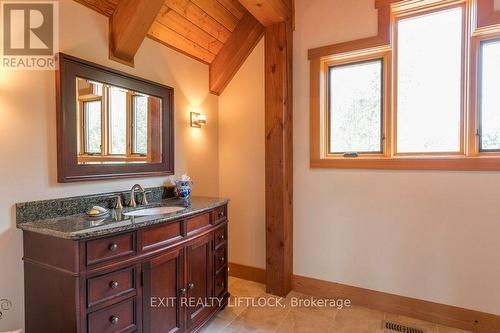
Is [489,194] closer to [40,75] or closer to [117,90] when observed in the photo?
[117,90]

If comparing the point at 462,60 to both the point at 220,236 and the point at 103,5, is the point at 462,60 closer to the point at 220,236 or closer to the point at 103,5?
the point at 220,236

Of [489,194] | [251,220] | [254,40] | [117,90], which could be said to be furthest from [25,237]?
[489,194]

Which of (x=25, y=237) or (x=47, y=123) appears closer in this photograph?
(x=25, y=237)

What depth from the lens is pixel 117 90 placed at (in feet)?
7.02

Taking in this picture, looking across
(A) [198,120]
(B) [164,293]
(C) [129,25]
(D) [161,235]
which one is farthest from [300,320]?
(C) [129,25]

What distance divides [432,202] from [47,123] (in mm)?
2924

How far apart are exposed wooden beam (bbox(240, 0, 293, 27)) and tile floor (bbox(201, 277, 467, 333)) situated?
2.71 meters

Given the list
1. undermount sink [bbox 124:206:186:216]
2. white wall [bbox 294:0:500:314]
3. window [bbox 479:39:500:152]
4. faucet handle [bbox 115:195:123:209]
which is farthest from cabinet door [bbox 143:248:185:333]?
window [bbox 479:39:500:152]

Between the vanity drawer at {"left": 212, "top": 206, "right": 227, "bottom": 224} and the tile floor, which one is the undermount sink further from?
the tile floor

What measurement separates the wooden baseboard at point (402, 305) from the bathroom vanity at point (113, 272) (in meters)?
1.19

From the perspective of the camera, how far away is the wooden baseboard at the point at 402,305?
83.6 inches

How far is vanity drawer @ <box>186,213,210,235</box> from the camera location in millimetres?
2013

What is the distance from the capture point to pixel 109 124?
2.10 meters

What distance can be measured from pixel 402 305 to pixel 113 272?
2.35m
